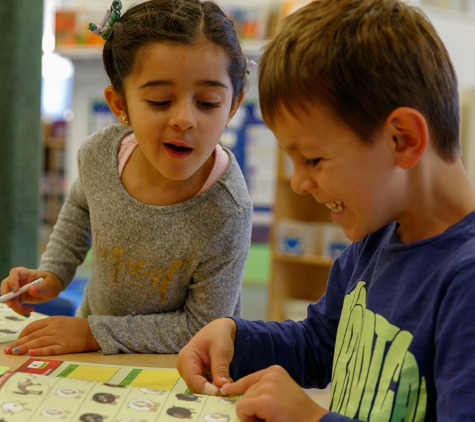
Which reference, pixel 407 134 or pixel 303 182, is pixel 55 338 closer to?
pixel 303 182

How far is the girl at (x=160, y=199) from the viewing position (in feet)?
3.26

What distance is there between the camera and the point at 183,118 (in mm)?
974

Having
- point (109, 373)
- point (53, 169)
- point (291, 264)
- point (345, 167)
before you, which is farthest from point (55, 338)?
point (53, 169)

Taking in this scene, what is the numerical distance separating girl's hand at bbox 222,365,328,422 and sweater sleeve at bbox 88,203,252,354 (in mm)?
388

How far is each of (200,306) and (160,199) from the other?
0.22 m

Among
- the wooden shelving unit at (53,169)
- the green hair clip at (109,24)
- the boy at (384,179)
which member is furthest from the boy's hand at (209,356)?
the wooden shelving unit at (53,169)

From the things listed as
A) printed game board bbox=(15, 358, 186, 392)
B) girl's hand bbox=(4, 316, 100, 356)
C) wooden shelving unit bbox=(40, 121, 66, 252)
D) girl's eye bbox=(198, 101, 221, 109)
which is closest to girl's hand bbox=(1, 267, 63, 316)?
girl's hand bbox=(4, 316, 100, 356)

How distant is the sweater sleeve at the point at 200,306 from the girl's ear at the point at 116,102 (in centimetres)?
30

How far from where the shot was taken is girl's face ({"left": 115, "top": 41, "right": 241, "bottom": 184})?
3.25 feet

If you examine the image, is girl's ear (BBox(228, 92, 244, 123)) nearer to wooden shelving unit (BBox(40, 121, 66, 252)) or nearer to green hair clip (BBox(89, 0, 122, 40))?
green hair clip (BBox(89, 0, 122, 40))

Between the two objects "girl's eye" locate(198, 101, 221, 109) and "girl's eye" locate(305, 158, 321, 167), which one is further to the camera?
"girl's eye" locate(198, 101, 221, 109)

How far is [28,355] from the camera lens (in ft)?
3.01

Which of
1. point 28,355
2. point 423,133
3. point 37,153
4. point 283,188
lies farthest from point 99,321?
point 283,188

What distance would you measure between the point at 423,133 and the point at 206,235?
0.52m
